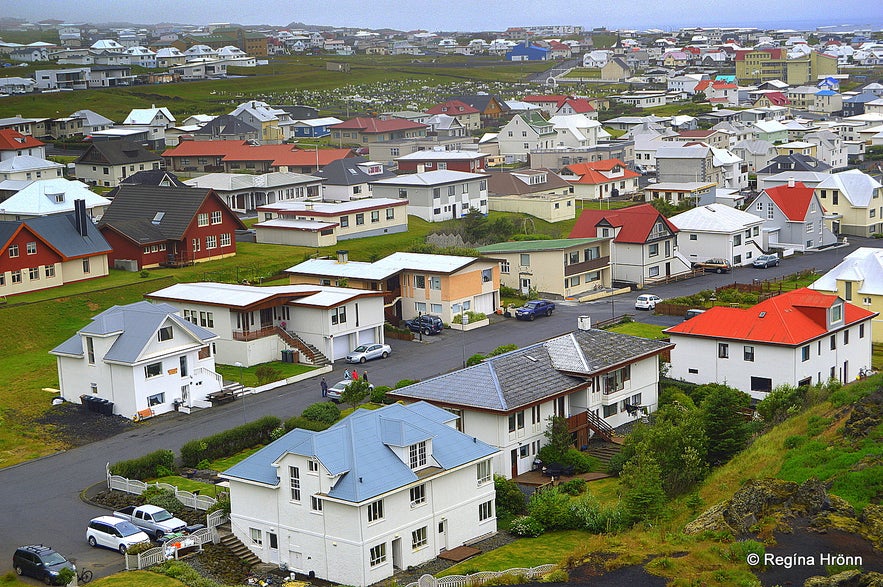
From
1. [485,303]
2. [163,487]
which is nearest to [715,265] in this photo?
[485,303]

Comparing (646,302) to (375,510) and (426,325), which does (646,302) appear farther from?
(375,510)

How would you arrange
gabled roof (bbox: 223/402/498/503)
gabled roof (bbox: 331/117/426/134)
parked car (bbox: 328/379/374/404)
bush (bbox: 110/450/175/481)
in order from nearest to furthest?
gabled roof (bbox: 223/402/498/503)
bush (bbox: 110/450/175/481)
parked car (bbox: 328/379/374/404)
gabled roof (bbox: 331/117/426/134)

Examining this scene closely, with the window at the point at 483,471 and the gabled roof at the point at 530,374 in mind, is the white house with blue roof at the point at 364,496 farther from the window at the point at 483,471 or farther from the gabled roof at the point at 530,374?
the gabled roof at the point at 530,374

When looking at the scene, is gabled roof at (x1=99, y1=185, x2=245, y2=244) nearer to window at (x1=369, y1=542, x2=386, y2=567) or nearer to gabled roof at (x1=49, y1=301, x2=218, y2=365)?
gabled roof at (x1=49, y1=301, x2=218, y2=365)

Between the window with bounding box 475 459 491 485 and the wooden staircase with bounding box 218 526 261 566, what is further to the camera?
the window with bounding box 475 459 491 485

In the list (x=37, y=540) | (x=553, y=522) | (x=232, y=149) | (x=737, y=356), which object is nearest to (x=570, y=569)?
(x=553, y=522)

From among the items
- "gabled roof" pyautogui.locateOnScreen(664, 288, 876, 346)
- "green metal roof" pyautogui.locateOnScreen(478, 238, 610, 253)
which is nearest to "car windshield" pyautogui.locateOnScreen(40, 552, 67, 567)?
"gabled roof" pyautogui.locateOnScreen(664, 288, 876, 346)

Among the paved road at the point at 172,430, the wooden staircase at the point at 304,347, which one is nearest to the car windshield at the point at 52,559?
the paved road at the point at 172,430
